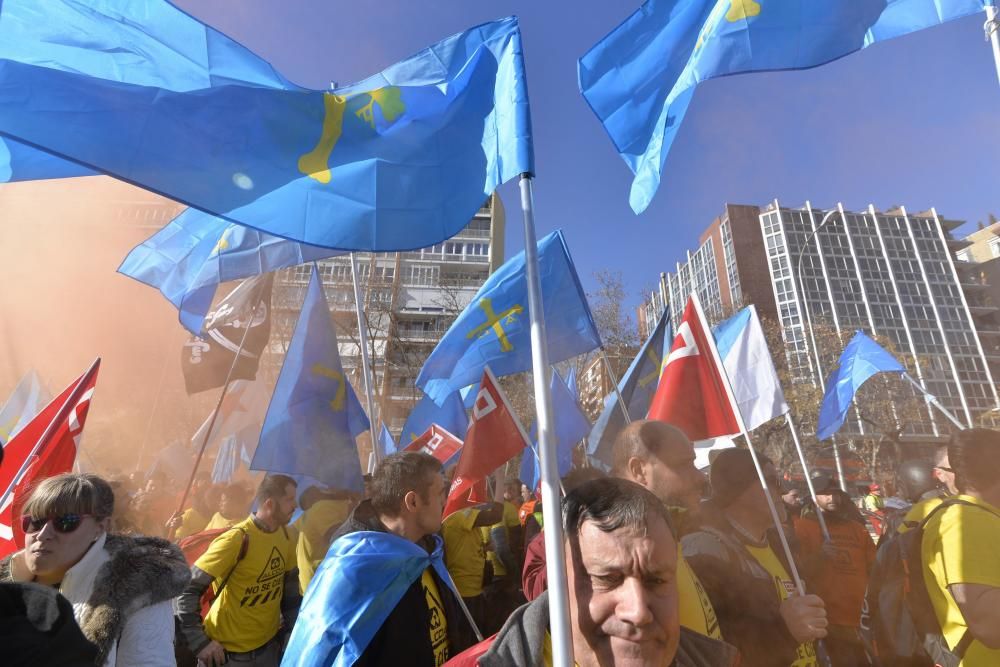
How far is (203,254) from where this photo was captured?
5180 mm

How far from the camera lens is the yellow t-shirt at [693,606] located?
6.29 ft

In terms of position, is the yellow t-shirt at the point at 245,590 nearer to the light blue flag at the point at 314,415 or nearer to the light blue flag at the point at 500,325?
the light blue flag at the point at 314,415

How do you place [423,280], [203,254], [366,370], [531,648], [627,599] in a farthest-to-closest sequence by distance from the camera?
1. [423,280]
2. [203,254]
3. [366,370]
4. [531,648]
5. [627,599]

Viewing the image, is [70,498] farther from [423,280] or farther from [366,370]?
[423,280]

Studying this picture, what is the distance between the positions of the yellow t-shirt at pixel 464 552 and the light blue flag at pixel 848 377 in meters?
4.66

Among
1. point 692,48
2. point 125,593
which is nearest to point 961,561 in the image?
point 692,48

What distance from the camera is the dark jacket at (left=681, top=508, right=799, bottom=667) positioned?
91.8 inches

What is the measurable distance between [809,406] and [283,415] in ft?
93.8

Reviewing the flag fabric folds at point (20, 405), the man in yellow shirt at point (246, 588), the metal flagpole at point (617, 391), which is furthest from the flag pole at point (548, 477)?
the flag fabric folds at point (20, 405)

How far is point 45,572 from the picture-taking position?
2.32 m

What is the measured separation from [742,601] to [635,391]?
465 cm

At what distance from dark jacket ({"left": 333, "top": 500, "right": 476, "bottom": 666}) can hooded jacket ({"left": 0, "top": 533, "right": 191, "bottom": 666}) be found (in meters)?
0.72

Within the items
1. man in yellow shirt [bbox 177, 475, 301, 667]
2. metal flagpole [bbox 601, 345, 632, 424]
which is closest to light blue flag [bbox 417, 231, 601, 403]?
metal flagpole [bbox 601, 345, 632, 424]

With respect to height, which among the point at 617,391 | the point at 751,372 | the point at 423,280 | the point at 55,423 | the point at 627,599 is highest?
the point at 423,280
